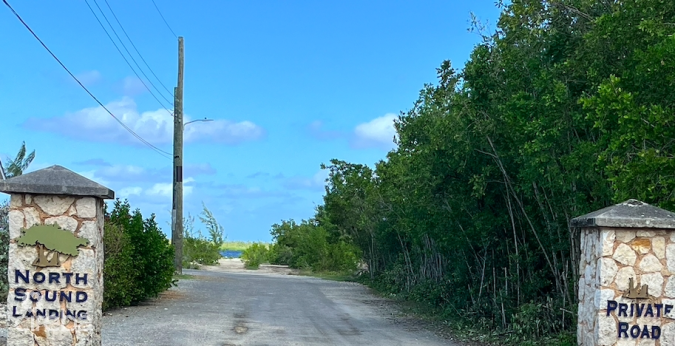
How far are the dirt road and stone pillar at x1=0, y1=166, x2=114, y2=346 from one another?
3583 millimetres

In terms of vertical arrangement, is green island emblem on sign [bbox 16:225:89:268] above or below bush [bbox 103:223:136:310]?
above

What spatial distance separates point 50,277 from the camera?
9672 millimetres

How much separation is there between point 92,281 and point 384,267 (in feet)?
76.9

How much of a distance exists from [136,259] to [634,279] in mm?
12676

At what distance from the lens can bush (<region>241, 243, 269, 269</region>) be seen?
49781mm

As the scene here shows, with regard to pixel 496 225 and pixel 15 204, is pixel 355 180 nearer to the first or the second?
pixel 496 225

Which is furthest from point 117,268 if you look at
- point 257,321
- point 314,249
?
point 314,249

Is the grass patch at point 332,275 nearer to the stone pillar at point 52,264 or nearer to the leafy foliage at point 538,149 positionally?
the leafy foliage at point 538,149

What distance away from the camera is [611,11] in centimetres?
1296

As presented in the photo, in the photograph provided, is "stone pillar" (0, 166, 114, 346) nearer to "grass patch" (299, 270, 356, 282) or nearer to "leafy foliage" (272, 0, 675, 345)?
"leafy foliage" (272, 0, 675, 345)

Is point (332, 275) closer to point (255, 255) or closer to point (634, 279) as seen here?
point (255, 255)

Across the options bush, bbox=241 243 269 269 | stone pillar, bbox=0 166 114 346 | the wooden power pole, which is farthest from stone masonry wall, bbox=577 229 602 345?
bush, bbox=241 243 269 269

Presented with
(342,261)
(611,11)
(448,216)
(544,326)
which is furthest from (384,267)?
(611,11)

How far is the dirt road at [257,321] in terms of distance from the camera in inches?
559
